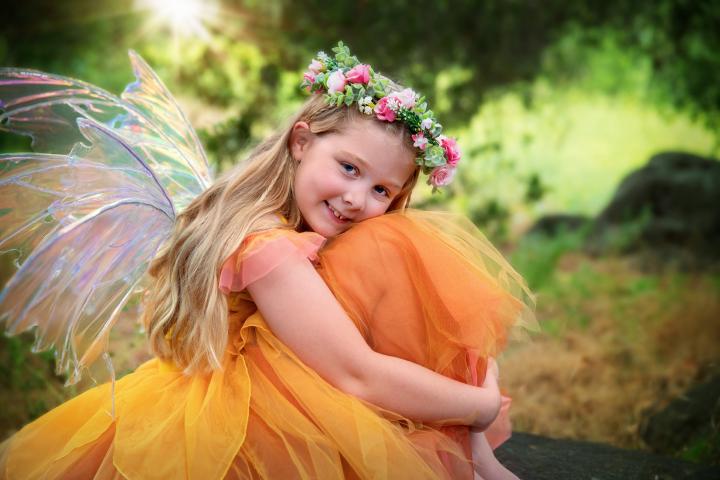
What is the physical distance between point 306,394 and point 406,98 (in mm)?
833

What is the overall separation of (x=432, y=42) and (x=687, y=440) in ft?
10.3

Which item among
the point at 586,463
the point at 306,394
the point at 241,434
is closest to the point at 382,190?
the point at 306,394

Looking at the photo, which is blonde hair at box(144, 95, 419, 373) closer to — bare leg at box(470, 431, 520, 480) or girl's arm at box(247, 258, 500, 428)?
girl's arm at box(247, 258, 500, 428)

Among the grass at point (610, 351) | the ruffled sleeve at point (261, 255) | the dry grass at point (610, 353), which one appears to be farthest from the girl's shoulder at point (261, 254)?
the grass at point (610, 351)

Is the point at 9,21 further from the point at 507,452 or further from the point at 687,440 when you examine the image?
the point at 687,440

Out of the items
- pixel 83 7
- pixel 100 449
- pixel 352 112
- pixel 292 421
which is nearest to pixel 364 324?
pixel 292 421

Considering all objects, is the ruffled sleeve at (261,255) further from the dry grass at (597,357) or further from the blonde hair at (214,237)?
the dry grass at (597,357)

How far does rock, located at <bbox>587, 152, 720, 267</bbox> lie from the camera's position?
5793 millimetres

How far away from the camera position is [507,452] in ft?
8.38

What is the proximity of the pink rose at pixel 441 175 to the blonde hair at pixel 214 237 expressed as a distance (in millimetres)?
61

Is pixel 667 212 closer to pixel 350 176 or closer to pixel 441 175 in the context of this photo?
pixel 441 175

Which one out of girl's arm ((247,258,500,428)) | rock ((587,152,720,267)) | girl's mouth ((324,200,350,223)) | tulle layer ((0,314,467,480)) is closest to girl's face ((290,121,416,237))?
girl's mouth ((324,200,350,223))

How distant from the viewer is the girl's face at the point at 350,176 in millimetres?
1912

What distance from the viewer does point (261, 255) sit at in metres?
1.72
